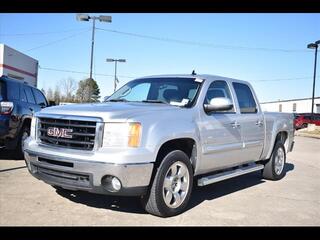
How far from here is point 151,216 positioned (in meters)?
5.04

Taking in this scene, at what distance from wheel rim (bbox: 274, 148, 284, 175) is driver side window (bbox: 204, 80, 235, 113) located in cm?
226

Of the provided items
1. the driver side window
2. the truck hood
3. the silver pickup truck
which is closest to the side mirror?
the silver pickup truck

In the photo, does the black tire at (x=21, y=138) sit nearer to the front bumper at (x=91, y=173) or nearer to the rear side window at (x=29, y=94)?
the rear side window at (x=29, y=94)

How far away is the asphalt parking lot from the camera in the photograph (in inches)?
189

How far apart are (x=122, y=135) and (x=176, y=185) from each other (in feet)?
3.72

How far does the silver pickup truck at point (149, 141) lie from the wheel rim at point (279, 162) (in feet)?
5.64

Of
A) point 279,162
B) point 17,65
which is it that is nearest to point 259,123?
point 279,162

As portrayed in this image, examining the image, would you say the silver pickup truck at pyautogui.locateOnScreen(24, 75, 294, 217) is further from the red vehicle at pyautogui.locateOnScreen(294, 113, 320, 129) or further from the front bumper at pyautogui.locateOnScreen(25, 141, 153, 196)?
the red vehicle at pyautogui.locateOnScreen(294, 113, 320, 129)

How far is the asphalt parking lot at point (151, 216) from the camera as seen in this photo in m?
4.80

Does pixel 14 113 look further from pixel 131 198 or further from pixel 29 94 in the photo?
pixel 131 198

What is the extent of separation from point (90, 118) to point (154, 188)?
113cm

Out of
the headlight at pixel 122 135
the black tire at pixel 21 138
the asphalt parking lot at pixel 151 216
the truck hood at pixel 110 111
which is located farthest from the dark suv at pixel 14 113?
the headlight at pixel 122 135
